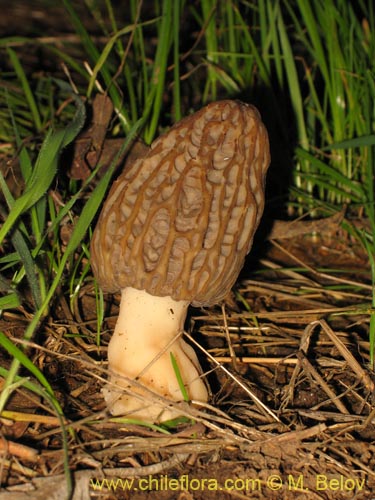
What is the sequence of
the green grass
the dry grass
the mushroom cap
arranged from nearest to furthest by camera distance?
the dry grass < the mushroom cap < the green grass

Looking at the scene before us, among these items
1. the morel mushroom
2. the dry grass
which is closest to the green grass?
the dry grass

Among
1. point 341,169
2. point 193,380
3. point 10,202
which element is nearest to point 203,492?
point 193,380

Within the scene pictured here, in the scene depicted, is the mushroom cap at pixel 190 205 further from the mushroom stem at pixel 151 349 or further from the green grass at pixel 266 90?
the green grass at pixel 266 90

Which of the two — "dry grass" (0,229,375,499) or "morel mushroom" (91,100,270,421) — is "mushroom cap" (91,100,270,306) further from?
"dry grass" (0,229,375,499)

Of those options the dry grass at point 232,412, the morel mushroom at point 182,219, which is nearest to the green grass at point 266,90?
the dry grass at point 232,412

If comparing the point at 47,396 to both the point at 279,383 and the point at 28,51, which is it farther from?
the point at 28,51

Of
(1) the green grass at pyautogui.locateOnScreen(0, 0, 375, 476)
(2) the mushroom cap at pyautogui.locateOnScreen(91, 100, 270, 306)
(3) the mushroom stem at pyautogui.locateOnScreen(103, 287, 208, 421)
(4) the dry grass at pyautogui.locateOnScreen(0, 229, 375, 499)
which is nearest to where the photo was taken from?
(4) the dry grass at pyautogui.locateOnScreen(0, 229, 375, 499)

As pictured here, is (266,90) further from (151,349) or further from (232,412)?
(232,412)

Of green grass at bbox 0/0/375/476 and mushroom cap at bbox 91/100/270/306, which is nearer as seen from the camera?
mushroom cap at bbox 91/100/270/306
